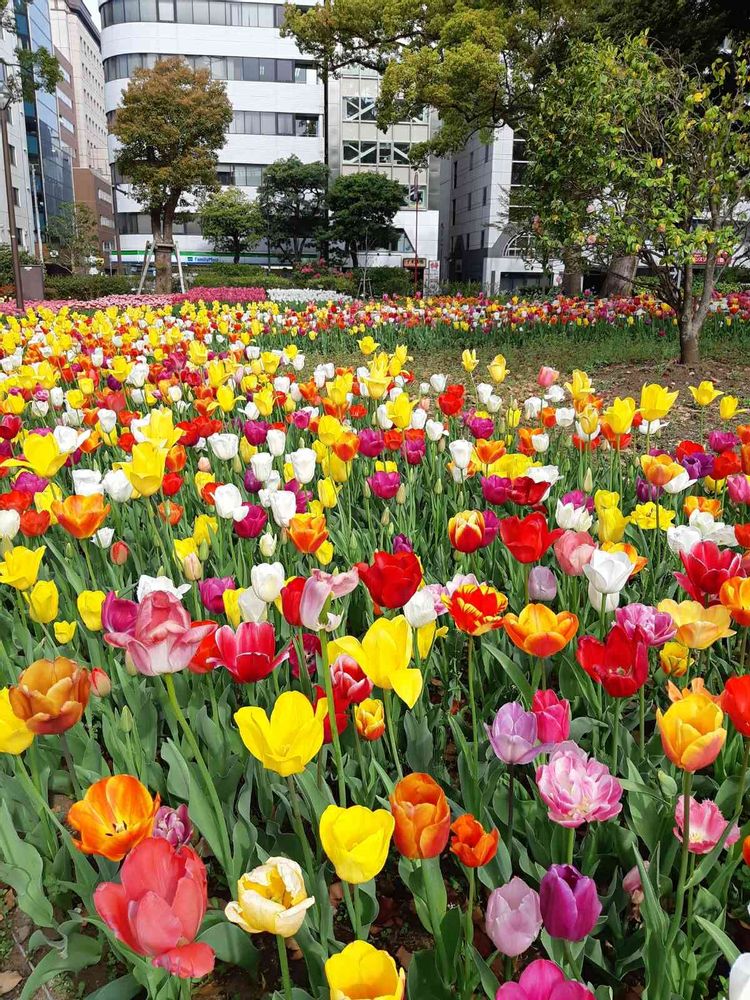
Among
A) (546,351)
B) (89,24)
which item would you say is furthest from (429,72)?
(89,24)

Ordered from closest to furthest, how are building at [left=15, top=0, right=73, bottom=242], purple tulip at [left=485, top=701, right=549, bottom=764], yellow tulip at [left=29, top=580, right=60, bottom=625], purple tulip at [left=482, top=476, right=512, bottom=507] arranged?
purple tulip at [left=485, top=701, right=549, bottom=764] < yellow tulip at [left=29, top=580, right=60, bottom=625] < purple tulip at [left=482, top=476, right=512, bottom=507] < building at [left=15, top=0, right=73, bottom=242]

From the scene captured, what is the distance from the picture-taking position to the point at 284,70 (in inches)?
1966

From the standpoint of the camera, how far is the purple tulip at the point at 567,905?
3.14ft

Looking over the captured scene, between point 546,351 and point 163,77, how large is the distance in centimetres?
2670

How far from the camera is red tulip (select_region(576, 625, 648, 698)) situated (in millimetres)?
1347

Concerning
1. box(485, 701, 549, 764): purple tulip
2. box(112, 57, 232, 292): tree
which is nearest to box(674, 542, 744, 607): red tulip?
box(485, 701, 549, 764): purple tulip

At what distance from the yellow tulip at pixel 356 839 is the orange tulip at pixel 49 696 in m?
0.55

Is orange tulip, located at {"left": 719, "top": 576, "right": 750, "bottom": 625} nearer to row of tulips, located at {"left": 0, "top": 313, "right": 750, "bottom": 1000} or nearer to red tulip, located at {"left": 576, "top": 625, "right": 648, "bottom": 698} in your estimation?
row of tulips, located at {"left": 0, "top": 313, "right": 750, "bottom": 1000}

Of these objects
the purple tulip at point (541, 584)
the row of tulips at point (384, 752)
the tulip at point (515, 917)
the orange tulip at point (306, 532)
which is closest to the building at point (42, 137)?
the row of tulips at point (384, 752)

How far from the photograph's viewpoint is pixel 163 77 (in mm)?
30031

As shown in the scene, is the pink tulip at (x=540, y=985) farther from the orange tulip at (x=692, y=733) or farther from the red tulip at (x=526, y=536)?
the red tulip at (x=526, y=536)

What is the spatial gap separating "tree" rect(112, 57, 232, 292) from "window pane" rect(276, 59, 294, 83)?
20.3m

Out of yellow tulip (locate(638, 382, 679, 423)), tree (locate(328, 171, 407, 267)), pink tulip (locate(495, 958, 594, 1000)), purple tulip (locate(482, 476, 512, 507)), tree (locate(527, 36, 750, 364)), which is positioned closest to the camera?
pink tulip (locate(495, 958, 594, 1000))

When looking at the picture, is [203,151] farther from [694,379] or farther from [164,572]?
[164,572]
